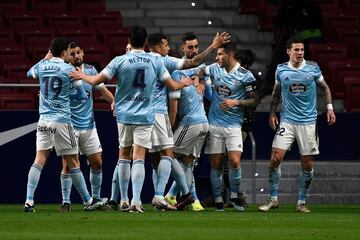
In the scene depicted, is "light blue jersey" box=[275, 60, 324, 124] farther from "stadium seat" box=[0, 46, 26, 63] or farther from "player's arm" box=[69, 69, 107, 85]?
"stadium seat" box=[0, 46, 26, 63]

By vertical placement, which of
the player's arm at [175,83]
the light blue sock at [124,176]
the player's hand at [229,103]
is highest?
the player's arm at [175,83]

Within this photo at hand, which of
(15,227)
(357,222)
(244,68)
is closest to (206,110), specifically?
(244,68)

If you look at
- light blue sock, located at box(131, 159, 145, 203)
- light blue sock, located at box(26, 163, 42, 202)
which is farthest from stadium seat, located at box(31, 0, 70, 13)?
light blue sock, located at box(131, 159, 145, 203)

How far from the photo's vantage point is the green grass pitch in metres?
13.4

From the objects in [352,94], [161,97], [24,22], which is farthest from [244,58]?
[24,22]

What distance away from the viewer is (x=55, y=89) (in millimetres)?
17031

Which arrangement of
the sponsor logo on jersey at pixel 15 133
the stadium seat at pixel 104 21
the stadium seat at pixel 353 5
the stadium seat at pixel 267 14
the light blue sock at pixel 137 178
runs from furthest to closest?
the stadium seat at pixel 353 5 < the stadium seat at pixel 267 14 < the stadium seat at pixel 104 21 < the sponsor logo on jersey at pixel 15 133 < the light blue sock at pixel 137 178

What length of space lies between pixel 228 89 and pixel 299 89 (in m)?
0.94

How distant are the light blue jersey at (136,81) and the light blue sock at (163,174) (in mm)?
663

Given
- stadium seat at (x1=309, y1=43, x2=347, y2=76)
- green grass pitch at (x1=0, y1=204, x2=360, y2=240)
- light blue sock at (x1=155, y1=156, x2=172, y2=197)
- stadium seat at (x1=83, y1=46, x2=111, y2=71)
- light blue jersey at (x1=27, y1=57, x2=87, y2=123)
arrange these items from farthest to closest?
stadium seat at (x1=309, y1=43, x2=347, y2=76) → stadium seat at (x1=83, y1=46, x2=111, y2=71) → light blue sock at (x1=155, y1=156, x2=172, y2=197) → light blue jersey at (x1=27, y1=57, x2=87, y2=123) → green grass pitch at (x1=0, y1=204, x2=360, y2=240)

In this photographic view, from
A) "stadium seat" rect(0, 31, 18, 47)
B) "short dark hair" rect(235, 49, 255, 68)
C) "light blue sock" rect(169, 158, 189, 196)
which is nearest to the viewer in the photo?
"light blue sock" rect(169, 158, 189, 196)

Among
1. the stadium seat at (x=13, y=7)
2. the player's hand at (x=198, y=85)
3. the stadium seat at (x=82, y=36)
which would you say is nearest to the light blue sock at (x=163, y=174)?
the player's hand at (x=198, y=85)

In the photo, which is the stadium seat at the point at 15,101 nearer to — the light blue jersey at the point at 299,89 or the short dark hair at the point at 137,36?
the light blue jersey at the point at 299,89

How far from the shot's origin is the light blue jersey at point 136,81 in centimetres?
1670
